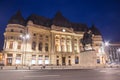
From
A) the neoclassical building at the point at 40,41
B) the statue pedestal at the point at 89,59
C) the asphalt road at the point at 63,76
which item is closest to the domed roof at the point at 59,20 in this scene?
the neoclassical building at the point at 40,41

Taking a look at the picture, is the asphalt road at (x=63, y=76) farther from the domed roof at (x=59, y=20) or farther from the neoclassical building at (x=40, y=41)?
the domed roof at (x=59, y=20)

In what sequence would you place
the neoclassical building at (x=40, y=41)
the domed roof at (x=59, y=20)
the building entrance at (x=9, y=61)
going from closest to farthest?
1. the building entrance at (x=9, y=61)
2. the neoclassical building at (x=40, y=41)
3. the domed roof at (x=59, y=20)

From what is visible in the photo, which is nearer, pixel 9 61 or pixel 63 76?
pixel 63 76

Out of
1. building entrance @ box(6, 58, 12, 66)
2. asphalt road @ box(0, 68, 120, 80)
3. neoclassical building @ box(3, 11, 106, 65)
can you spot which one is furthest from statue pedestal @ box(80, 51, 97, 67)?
building entrance @ box(6, 58, 12, 66)

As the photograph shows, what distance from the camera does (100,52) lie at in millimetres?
60875

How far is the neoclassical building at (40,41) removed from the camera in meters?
43.7

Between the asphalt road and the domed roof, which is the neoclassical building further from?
the asphalt road

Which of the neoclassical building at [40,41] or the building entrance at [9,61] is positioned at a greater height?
the neoclassical building at [40,41]

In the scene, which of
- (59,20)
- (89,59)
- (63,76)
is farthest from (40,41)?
(63,76)

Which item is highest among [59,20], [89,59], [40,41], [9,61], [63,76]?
[59,20]

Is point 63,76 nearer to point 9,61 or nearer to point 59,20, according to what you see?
point 9,61

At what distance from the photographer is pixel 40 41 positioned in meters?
50.7

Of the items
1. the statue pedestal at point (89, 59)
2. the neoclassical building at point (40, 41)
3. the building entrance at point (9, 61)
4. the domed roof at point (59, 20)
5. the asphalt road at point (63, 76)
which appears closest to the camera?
the asphalt road at point (63, 76)

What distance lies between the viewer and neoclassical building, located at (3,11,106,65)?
43688mm
